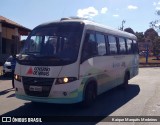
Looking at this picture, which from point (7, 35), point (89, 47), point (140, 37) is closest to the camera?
point (89, 47)

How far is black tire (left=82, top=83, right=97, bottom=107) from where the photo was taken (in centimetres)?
912

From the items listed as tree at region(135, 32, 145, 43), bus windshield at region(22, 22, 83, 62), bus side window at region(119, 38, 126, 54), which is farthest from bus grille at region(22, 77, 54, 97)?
tree at region(135, 32, 145, 43)

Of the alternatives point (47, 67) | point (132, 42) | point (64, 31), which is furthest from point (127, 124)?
point (132, 42)

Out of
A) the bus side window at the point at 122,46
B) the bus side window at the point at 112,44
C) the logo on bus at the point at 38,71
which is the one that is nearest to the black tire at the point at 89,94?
the logo on bus at the point at 38,71

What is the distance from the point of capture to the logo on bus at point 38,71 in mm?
8438

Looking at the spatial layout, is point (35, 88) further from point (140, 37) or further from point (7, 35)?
point (140, 37)

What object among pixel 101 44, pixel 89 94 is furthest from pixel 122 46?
pixel 89 94

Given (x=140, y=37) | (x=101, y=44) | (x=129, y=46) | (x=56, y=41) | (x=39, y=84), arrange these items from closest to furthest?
(x=39, y=84) < (x=56, y=41) < (x=101, y=44) < (x=129, y=46) < (x=140, y=37)

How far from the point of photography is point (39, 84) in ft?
27.8

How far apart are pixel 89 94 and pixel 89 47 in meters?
1.49

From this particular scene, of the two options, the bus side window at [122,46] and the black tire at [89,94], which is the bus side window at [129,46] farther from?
the black tire at [89,94]

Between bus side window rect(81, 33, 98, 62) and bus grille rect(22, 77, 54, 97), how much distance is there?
1251 millimetres

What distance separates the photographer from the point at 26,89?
28.6ft

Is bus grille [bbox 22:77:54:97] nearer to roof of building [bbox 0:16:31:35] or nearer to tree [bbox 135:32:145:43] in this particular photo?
roof of building [bbox 0:16:31:35]
